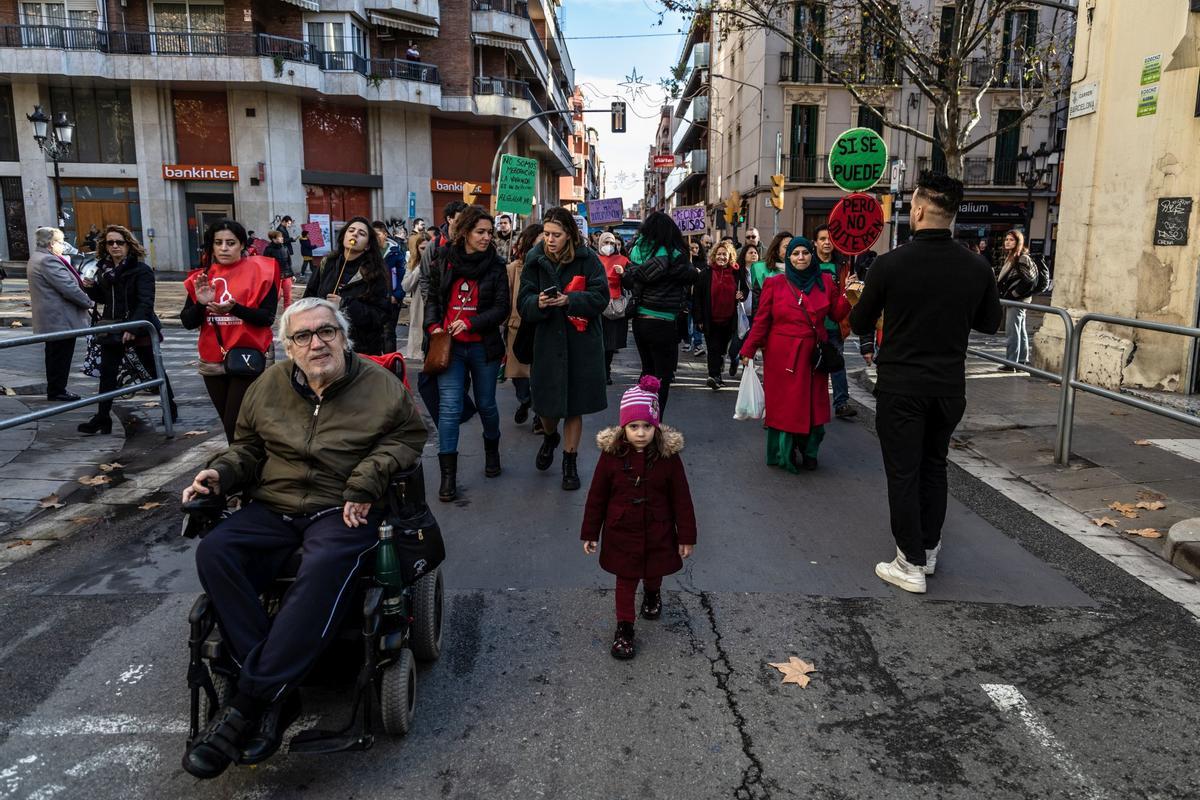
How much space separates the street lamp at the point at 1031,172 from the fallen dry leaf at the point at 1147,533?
82.5 feet

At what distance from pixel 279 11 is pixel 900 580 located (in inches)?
1404

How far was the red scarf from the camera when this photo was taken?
10.6m

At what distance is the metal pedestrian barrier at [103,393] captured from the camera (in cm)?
575

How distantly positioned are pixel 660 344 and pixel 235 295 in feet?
11.4

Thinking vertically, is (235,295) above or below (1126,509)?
above

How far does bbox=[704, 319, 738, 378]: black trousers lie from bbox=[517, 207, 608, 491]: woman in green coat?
4.51 metres

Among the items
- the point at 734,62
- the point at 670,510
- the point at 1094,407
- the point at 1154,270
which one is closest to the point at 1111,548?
the point at 670,510

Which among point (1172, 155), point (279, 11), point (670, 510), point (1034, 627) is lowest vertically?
point (1034, 627)

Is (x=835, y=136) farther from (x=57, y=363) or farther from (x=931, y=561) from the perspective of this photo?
(x=931, y=561)

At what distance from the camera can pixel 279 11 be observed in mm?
33500

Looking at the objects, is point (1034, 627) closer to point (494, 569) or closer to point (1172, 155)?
point (494, 569)

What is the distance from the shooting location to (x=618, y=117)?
3312cm

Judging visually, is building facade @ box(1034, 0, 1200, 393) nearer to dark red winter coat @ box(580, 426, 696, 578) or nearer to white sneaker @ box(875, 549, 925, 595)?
white sneaker @ box(875, 549, 925, 595)

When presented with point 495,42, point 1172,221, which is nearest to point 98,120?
point 495,42
